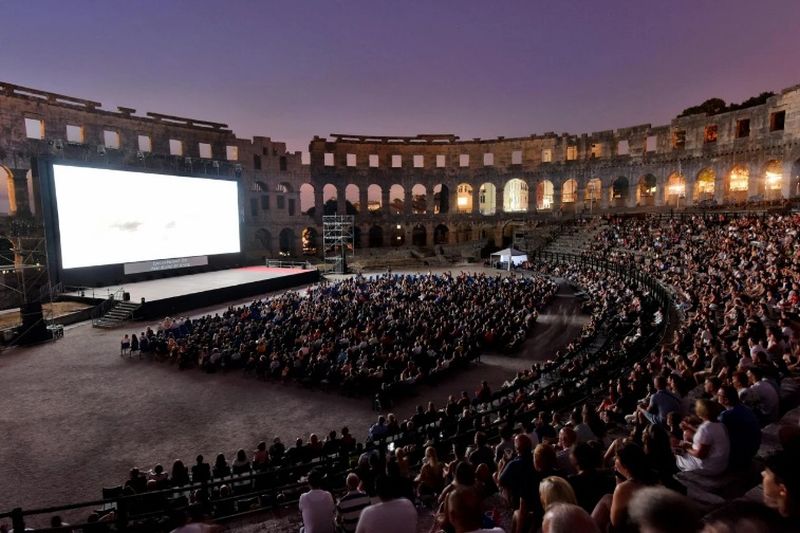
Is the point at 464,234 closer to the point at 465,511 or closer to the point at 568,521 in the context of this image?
the point at 465,511

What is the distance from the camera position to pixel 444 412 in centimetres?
873

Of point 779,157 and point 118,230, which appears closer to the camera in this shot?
point 118,230

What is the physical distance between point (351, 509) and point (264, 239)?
4577 centimetres

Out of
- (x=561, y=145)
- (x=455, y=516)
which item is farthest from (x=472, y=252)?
(x=455, y=516)

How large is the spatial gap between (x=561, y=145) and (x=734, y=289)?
3686 centimetres

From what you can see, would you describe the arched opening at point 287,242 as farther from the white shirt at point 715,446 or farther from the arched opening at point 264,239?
the white shirt at point 715,446

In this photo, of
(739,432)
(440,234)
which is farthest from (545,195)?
(739,432)

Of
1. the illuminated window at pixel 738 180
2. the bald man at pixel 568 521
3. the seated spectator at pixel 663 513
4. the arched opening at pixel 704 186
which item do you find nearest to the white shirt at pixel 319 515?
the bald man at pixel 568 521

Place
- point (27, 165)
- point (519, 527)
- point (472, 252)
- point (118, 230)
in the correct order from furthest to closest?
point (472, 252) → point (27, 165) → point (118, 230) → point (519, 527)

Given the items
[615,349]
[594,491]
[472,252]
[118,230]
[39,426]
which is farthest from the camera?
[472,252]

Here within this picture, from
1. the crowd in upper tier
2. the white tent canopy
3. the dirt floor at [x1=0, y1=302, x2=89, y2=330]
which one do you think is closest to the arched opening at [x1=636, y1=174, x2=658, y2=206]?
the white tent canopy

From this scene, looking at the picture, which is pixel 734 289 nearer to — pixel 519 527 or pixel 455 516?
pixel 519 527

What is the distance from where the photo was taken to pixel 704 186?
45.6 metres

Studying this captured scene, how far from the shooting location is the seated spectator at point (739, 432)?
439 cm
